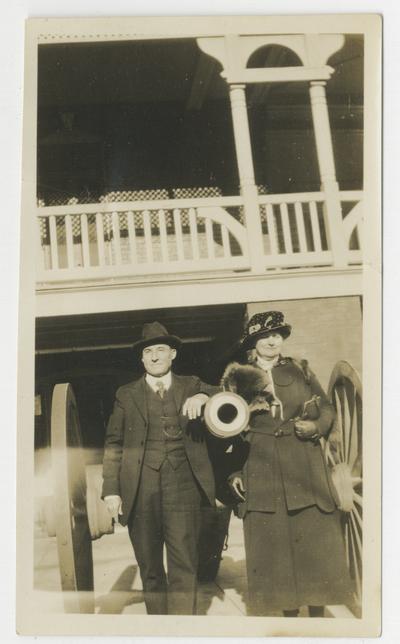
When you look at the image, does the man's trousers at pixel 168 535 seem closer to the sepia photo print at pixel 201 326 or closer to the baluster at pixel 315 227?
the sepia photo print at pixel 201 326

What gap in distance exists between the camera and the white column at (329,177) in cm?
174

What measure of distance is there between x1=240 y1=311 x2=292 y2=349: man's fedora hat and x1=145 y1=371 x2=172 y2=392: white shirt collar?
0.25 meters

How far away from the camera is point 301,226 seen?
1.75m

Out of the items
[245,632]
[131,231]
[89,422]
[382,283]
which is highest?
[131,231]

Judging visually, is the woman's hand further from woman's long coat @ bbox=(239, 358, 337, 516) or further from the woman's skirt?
the woman's skirt

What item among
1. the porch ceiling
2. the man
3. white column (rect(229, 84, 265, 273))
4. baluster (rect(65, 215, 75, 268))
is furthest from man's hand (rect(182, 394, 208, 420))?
the porch ceiling

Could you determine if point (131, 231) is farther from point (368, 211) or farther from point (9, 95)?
point (368, 211)

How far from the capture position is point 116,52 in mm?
1764

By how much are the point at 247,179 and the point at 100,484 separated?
37.7 inches

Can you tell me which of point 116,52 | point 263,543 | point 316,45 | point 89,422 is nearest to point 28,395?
point 89,422

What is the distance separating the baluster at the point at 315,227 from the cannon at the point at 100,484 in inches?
13.3

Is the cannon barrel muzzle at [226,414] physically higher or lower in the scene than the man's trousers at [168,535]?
higher

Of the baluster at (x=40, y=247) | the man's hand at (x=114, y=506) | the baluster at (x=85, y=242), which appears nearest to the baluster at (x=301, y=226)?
the baluster at (x=85, y=242)

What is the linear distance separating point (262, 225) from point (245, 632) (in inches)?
44.6
